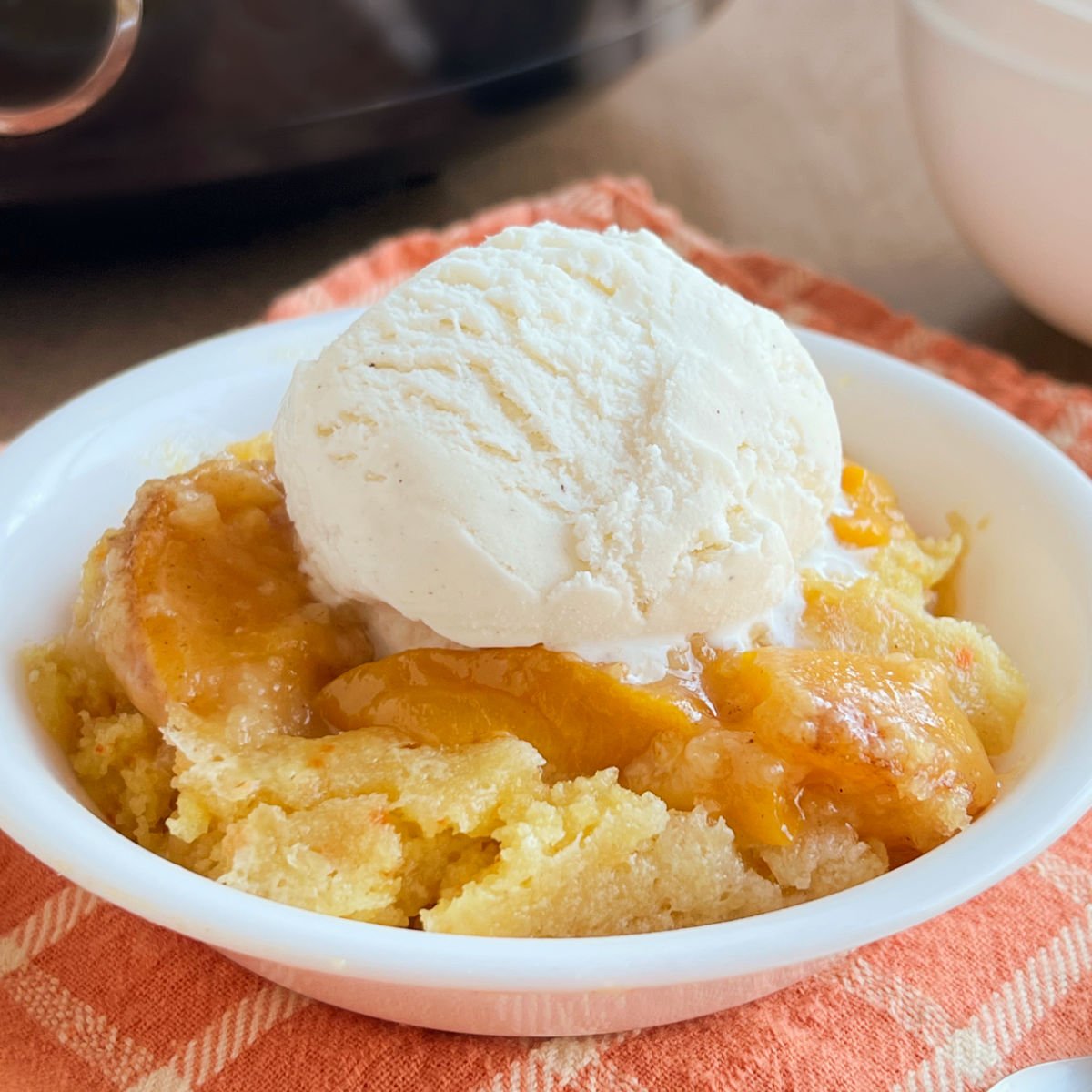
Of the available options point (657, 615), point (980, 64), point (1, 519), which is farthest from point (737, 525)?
point (980, 64)

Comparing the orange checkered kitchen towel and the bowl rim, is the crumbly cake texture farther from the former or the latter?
the bowl rim

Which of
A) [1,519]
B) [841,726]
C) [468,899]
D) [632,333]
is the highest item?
[632,333]

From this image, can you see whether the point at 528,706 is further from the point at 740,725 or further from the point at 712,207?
the point at 712,207

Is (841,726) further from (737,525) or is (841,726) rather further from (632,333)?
(632,333)

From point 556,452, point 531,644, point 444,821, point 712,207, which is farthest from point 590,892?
point 712,207

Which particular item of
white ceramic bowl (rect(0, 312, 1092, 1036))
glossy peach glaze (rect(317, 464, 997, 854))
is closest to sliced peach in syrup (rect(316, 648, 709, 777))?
glossy peach glaze (rect(317, 464, 997, 854))

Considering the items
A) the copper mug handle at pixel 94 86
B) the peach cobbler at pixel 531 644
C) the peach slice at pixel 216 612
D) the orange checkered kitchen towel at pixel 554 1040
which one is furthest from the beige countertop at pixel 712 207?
the orange checkered kitchen towel at pixel 554 1040

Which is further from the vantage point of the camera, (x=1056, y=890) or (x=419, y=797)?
(x=1056, y=890)

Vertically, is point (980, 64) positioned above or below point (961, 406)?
above
